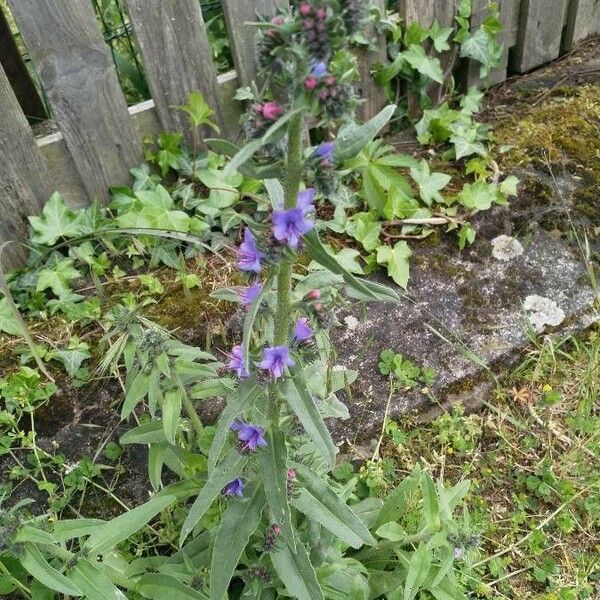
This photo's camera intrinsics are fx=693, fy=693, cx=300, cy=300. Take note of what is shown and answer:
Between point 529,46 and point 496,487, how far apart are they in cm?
288

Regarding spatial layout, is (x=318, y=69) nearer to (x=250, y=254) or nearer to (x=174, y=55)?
(x=250, y=254)

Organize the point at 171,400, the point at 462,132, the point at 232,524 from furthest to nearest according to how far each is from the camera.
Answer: the point at 462,132, the point at 171,400, the point at 232,524

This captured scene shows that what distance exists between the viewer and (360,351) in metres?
3.18

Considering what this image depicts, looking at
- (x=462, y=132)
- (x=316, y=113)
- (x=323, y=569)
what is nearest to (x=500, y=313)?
(x=462, y=132)

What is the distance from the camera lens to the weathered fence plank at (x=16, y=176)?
10.5 ft

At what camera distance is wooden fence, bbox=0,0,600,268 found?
123 inches

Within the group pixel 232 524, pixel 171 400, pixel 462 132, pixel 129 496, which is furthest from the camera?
pixel 462 132

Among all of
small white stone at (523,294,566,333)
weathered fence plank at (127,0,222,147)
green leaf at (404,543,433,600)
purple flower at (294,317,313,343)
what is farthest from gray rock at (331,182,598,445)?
weathered fence plank at (127,0,222,147)

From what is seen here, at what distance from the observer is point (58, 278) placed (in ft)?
10.9

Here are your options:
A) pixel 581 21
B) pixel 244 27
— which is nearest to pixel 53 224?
pixel 244 27

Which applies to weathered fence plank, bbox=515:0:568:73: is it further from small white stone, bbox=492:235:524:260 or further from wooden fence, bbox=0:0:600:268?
small white stone, bbox=492:235:524:260

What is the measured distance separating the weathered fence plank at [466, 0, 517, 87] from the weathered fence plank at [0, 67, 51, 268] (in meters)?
2.58

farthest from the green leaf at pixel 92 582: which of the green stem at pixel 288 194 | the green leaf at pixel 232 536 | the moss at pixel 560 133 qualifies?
the moss at pixel 560 133

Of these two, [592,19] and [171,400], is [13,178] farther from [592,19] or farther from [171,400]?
[592,19]
